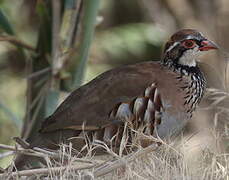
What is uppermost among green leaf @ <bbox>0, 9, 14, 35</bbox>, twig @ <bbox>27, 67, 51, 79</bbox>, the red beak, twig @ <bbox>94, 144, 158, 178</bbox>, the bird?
green leaf @ <bbox>0, 9, 14, 35</bbox>

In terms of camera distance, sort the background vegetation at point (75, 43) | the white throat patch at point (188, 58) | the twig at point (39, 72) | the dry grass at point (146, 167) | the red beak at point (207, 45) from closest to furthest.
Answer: the dry grass at point (146, 167), the red beak at point (207, 45), the white throat patch at point (188, 58), the twig at point (39, 72), the background vegetation at point (75, 43)

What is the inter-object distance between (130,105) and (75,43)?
0.95m

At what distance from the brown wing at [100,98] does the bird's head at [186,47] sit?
7.0 inches

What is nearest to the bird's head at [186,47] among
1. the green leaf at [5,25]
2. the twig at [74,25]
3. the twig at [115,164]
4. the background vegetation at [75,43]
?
the background vegetation at [75,43]

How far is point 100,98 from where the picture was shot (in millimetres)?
3836

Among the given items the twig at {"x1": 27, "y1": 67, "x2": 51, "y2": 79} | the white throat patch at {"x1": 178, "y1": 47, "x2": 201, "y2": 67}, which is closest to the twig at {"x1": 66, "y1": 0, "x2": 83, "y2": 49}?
the twig at {"x1": 27, "y1": 67, "x2": 51, "y2": 79}

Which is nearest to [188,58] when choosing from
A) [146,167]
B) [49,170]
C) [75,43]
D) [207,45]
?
[207,45]

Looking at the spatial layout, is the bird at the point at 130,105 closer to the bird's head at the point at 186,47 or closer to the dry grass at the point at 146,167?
the bird's head at the point at 186,47

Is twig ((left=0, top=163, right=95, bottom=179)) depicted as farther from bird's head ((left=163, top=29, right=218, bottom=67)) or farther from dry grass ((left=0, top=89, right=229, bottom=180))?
bird's head ((left=163, top=29, right=218, bottom=67))

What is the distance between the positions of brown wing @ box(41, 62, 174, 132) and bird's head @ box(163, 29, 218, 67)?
18 cm

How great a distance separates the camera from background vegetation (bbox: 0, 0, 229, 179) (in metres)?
4.53

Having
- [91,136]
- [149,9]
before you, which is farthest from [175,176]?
[149,9]

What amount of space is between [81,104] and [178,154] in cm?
123

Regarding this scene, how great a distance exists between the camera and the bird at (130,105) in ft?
12.3
